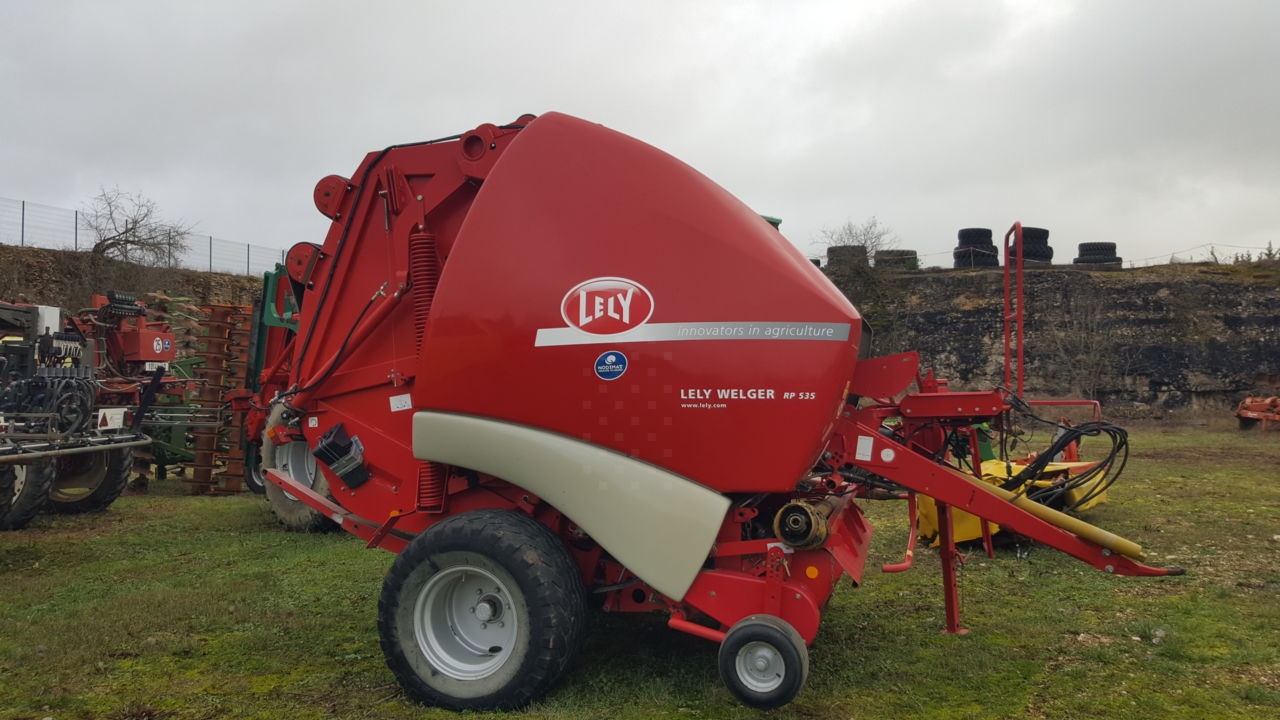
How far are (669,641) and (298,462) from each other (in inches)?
216

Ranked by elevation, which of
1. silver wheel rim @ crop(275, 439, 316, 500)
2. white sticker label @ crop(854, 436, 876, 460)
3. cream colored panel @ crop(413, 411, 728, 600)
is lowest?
silver wheel rim @ crop(275, 439, 316, 500)

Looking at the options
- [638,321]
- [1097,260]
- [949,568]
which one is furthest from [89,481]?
[1097,260]

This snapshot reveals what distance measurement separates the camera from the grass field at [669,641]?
433 cm

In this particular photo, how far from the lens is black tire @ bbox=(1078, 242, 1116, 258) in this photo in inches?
1293

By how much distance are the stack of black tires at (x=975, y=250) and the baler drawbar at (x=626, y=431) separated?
100 ft

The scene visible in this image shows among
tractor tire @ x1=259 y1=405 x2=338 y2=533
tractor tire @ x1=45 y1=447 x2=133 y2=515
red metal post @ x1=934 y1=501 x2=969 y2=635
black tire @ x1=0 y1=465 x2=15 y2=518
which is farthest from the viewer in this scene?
tractor tire @ x1=45 y1=447 x2=133 y2=515

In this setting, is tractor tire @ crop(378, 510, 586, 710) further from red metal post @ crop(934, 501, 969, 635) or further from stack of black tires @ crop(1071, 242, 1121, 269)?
stack of black tires @ crop(1071, 242, 1121, 269)

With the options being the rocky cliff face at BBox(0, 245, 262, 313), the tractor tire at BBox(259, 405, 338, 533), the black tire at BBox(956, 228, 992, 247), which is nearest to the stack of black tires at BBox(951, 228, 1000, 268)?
the black tire at BBox(956, 228, 992, 247)

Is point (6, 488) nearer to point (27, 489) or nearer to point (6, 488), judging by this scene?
point (6, 488)

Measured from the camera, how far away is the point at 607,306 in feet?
13.9

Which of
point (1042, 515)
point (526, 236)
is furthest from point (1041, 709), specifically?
point (526, 236)

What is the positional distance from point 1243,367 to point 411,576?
30063 mm

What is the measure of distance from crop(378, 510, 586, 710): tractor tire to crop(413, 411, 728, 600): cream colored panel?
0.87 feet

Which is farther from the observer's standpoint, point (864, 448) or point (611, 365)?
point (864, 448)
